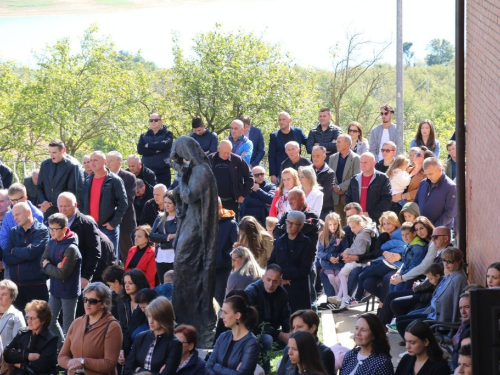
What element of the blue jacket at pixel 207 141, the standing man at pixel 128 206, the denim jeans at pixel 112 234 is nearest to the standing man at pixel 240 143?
the blue jacket at pixel 207 141

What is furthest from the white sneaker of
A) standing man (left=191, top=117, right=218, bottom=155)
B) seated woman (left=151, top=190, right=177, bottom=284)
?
standing man (left=191, top=117, right=218, bottom=155)

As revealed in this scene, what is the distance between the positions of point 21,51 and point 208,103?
26059 millimetres

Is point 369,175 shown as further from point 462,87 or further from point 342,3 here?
point 342,3

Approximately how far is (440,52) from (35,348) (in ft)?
208

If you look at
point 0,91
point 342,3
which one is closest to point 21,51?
point 0,91

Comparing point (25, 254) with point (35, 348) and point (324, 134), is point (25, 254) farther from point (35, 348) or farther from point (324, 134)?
point (324, 134)

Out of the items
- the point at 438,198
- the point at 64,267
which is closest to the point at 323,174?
the point at 438,198

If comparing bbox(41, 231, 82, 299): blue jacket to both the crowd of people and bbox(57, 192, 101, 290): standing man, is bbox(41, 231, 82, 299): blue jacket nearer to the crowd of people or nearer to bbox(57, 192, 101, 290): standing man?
the crowd of people

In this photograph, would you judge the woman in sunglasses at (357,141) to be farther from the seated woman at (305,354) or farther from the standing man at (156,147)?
the seated woman at (305,354)

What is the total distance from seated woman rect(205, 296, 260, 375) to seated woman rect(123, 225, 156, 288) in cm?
341

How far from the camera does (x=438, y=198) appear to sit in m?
12.5

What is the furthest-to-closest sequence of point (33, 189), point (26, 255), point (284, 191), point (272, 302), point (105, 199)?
point (33, 189) → point (105, 199) → point (284, 191) → point (26, 255) → point (272, 302)

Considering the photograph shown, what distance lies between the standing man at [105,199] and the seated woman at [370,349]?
250 inches

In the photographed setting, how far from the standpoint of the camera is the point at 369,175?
13.7 meters
